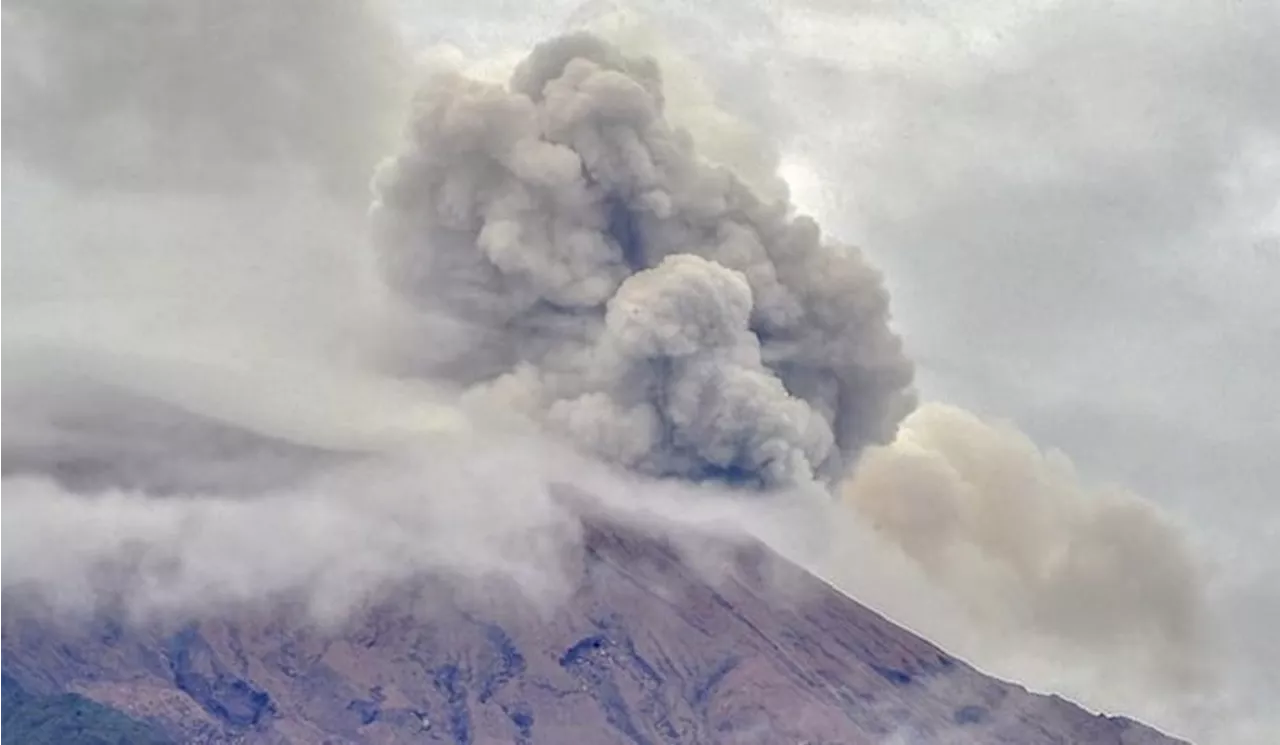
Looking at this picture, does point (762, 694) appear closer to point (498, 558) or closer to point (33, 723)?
point (498, 558)

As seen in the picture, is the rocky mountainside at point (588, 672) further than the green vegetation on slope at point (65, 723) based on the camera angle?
Yes

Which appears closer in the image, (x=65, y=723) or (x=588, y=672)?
(x=65, y=723)

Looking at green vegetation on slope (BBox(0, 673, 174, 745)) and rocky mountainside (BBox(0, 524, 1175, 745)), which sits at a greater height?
rocky mountainside (BBox(0, 524, 1175, 745))

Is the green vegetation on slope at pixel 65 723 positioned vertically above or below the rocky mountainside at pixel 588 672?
below

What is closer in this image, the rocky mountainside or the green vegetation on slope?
the green vegetation on slope

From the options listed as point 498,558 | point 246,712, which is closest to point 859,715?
point 498,558
